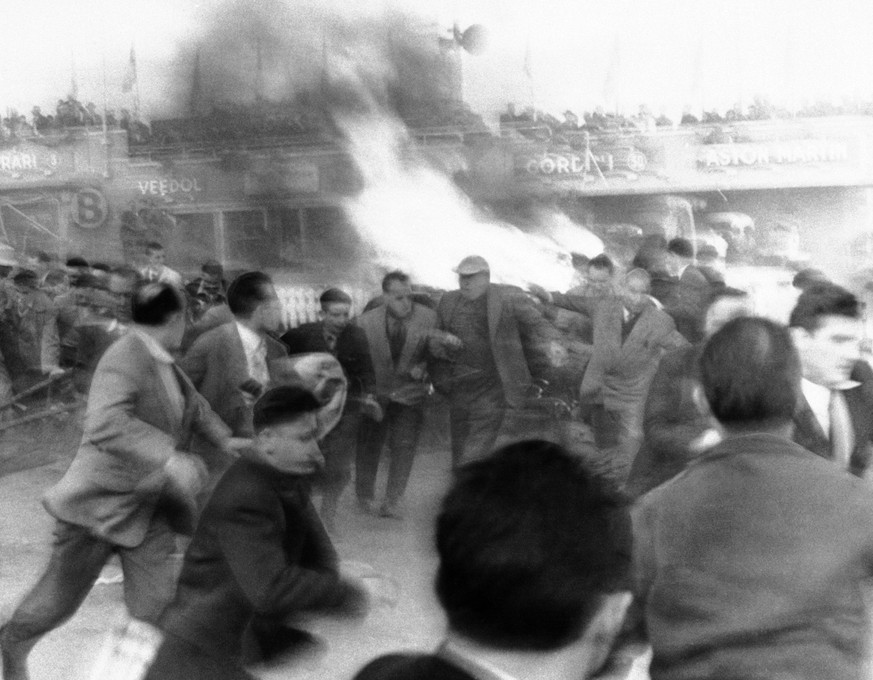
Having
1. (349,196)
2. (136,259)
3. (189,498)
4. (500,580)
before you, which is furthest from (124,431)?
(349,196)

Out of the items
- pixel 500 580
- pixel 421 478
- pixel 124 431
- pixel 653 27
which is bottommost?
pixel 421 478

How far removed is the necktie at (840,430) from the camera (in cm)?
240

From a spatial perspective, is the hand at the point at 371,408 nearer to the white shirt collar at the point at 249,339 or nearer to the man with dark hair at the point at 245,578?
the white shirt collar at the point at 249,339

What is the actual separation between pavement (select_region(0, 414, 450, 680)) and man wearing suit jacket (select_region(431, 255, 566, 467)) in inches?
13.2

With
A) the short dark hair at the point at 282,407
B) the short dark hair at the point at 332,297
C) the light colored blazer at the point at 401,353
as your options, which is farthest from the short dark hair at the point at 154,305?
the light colored blazer at the point at 401,353

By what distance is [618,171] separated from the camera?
603 centimetres

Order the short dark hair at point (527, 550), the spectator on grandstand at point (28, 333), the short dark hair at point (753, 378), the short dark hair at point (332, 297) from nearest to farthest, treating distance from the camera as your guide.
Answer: the short dark hair at point (527, 550)
the short dark hair at point (753, 378)
the short dark hair at point (332, 297)
the spectator on grandstand at point (28, 333)

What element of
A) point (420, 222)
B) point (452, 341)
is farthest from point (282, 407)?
point (420, 222)

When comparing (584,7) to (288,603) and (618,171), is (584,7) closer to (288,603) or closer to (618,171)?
(618,171)

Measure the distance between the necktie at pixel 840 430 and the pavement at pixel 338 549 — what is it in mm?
833

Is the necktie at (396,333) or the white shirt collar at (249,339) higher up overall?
the white shirt collar at (249,339)

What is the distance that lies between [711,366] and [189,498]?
143 centimetres

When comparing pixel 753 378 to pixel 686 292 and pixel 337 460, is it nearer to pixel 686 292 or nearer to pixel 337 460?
pixel 337 460

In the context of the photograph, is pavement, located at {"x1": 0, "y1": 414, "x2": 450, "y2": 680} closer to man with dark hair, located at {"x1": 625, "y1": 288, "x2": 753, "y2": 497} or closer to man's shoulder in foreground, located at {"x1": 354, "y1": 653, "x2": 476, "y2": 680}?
man's shoulder in foreground, located at {"x1": 354, "y1": 653, "x2": 476, "y2": 680}
